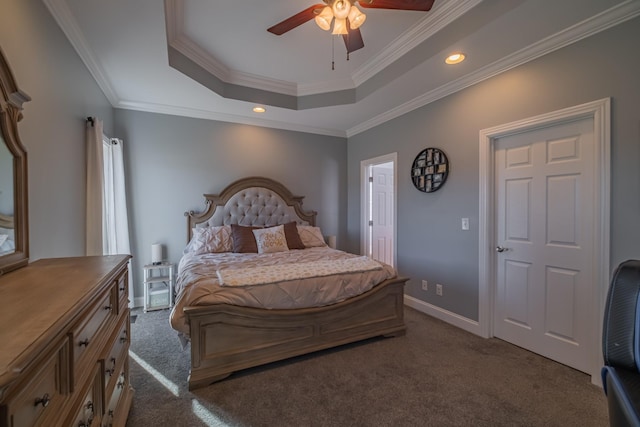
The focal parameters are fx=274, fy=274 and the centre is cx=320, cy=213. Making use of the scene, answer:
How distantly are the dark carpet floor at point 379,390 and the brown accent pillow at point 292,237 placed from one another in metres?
1.54

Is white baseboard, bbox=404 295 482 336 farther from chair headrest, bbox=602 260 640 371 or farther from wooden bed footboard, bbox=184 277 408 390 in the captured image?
chair headrest, bbox=602 260 640 371

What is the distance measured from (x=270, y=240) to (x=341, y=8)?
2.50 metres

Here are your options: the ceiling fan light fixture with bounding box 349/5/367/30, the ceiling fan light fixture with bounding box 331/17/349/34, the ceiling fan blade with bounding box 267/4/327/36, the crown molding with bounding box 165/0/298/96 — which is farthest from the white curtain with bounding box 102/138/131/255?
the ceiling fan light fixture with bounding box 349/5/367/30

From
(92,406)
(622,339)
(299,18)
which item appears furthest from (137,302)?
(622,339)

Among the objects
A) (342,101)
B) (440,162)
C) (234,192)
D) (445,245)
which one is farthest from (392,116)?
(234,192)

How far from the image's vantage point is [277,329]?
86.2 inches

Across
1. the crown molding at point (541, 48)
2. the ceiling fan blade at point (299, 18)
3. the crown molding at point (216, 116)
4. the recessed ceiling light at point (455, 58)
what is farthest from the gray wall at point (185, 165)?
the recessed ceiling light at point (455, 58)

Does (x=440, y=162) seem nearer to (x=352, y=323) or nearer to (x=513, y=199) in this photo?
(x=513, y=199)

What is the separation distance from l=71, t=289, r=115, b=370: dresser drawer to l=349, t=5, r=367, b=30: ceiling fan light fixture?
6.86 ft

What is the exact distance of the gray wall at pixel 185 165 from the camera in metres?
3.50

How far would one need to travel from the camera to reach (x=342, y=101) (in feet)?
Result: 11.5

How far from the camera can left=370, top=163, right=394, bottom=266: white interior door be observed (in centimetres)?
467

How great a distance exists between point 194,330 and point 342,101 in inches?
117

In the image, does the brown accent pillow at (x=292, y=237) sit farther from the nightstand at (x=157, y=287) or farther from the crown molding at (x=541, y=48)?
the crown molding at (x=541, y=48)
